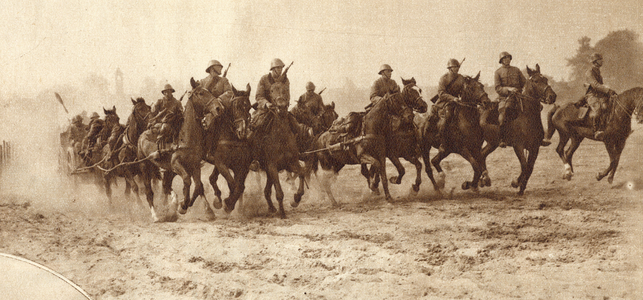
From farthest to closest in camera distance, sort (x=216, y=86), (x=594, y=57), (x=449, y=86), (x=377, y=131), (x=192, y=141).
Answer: (x=377, y=131)
(x=449, y=86)
(x=216, y=86)
(x=192, y=141)
(x=594, y=57)

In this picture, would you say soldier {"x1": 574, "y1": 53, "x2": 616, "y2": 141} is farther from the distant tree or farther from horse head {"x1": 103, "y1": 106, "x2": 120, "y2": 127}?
horse head {"x1": 103, "y1": 106, "x2": 120, "y2": 127}

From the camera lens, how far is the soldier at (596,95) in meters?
8.06

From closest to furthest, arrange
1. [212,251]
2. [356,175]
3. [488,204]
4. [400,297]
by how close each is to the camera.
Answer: [400,297]
[212,251]
[488,204]
[356,175]

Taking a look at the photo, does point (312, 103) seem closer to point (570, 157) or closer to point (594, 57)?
point (570, 157)

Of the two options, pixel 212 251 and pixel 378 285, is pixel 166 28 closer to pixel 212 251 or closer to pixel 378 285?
pixel 212 251

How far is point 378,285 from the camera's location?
22.3 ft

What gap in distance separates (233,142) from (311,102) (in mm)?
2202

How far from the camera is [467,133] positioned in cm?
916

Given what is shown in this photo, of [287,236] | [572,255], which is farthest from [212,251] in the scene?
[572,255]

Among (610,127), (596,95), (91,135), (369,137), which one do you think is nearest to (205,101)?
(369,137)

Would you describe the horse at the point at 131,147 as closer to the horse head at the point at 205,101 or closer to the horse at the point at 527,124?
the horse head at the point at 205,101

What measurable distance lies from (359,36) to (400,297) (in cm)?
391

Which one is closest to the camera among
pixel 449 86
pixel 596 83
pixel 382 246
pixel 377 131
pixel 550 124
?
pixel 382 246

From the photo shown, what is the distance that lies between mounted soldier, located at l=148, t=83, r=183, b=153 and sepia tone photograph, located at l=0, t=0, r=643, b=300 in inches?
1.1
